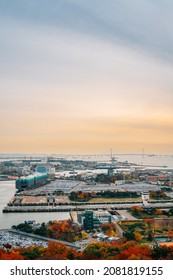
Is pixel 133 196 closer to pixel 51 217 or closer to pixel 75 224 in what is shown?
pixel 51 217

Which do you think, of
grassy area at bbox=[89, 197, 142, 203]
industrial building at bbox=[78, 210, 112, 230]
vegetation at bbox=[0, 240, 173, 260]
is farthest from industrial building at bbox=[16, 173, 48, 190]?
vegetation at bbox=[0, 240, 173, 260]

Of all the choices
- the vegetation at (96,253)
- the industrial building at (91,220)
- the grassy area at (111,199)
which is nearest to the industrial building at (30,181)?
the grassy area at (111,199)

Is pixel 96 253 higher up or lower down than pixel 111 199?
higher up

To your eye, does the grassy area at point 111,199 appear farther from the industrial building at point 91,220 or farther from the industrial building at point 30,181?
the industrial building at point 30,181

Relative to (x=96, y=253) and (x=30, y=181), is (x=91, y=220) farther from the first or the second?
(x=30, y=181)

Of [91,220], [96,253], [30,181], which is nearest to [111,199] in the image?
[91,220]

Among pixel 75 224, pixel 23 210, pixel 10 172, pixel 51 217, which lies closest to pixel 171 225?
pixel 75 224

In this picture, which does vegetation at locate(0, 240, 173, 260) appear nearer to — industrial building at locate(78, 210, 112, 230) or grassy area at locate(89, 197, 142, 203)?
industrial building at locate(78, 210, 112, 230)

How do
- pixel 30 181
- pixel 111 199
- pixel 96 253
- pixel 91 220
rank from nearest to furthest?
pixel 96 253
pixel 91 220
pixel 111 199
pixel 30 181

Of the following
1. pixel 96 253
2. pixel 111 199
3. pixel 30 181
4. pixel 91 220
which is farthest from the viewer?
pixel 30 181

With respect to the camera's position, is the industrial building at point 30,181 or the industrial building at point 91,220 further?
the industrial building at point 30,181

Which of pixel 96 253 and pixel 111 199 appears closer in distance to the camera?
pixel 96 253
